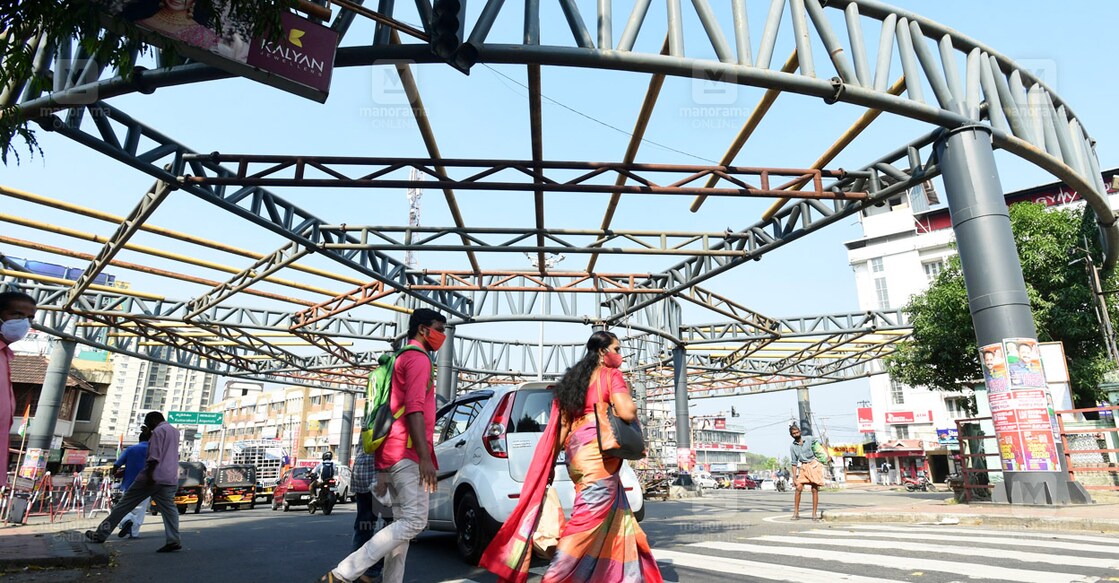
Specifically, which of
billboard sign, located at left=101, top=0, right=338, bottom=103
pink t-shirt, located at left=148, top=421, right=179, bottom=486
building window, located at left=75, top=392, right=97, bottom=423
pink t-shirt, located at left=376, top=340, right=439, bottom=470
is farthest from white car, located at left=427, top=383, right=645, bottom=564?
building window, located at left=75, top=392, right=97, bottom=423

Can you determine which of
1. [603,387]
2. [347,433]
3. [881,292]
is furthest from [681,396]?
[881,292]

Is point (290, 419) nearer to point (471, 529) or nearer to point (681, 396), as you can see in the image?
point (681, 396)

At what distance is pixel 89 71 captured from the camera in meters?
8.00

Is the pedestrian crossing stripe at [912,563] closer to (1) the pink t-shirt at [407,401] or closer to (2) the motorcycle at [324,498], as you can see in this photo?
(1) the pink t-shirt at [407,401]

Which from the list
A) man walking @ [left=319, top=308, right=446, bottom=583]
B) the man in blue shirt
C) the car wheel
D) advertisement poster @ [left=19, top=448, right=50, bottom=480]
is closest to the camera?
man walking @ [left=319, top=308, right=446, bottom=583]

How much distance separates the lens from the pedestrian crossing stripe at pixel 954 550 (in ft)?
15.3

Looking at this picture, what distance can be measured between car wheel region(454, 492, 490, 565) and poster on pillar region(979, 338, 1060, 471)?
24.0ft

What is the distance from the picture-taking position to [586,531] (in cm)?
343

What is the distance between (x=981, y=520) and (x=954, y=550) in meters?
2.84

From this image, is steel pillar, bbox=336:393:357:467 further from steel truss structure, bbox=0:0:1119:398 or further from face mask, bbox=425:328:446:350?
face mask, bbox=425:328:446:350

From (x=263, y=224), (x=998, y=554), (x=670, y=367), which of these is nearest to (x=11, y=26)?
(x=998, y=554)

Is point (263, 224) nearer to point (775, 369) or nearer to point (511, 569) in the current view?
point (511, 569)

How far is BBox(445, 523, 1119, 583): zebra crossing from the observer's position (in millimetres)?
4352

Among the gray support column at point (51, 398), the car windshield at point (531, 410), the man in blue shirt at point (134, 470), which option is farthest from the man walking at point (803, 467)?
the gray support column at point (51, 398)
